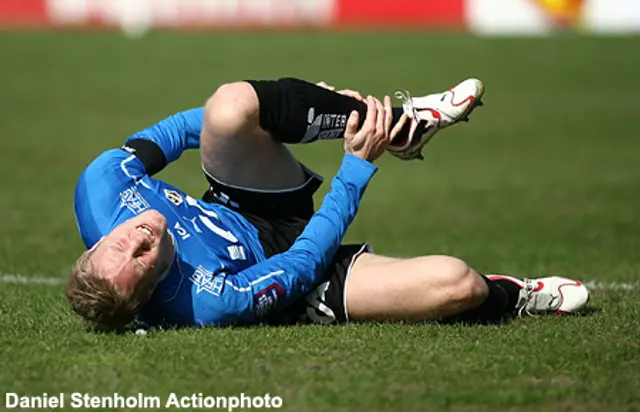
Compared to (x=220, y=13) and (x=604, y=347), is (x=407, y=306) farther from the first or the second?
(x=220, y=13)

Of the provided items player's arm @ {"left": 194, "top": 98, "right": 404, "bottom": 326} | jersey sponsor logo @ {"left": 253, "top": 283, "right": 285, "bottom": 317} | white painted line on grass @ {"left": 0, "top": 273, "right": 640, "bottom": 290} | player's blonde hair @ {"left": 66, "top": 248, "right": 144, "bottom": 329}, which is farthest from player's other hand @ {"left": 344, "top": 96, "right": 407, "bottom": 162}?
white painted line on grass @ {"left": 0, "top": 273, "right": 640, "bottom": 290}

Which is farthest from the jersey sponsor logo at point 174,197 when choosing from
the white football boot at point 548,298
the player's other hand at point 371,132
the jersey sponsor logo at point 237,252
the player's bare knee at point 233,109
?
the white football boot at point 548,298

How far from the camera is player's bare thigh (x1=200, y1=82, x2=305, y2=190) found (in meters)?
5.38

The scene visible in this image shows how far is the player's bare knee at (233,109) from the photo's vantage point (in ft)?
17.6

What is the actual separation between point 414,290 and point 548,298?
945mm

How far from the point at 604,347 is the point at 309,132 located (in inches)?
69.9

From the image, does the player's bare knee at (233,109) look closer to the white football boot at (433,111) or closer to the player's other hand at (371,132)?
the player's other hand at (371,132)

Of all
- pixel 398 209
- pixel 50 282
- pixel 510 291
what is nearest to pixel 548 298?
pixel 510 291

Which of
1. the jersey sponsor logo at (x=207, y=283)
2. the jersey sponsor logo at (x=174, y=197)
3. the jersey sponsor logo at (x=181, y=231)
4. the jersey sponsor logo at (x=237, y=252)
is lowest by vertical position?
the jersey sponsor logo at (x=207, y=283)

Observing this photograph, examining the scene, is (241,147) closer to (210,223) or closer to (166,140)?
(210,223)

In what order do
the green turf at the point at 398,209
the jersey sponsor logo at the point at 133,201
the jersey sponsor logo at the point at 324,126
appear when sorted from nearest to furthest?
the green turf at the point at 398,209 → the jersey sponsor logo at the point at 324,126 → the jersey sponsor logo at the point at 133,201

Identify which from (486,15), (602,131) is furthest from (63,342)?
(486,15)

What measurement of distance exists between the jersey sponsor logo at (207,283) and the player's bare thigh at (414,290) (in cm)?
71

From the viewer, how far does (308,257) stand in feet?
18.0
